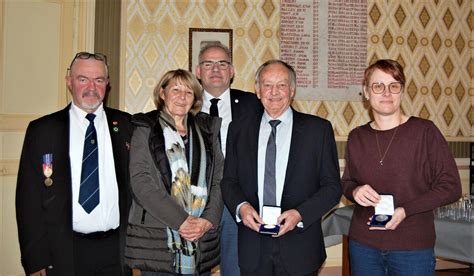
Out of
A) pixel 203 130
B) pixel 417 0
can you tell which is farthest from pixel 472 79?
pixel 203 130

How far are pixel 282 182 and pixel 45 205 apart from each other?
1186mm

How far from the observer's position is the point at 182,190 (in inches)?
88.7

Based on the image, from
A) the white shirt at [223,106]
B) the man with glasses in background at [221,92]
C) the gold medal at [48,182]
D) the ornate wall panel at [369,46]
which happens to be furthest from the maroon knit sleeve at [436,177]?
the ornate wall panel at [369,46]

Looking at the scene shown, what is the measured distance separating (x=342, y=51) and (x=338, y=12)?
400 millimetres

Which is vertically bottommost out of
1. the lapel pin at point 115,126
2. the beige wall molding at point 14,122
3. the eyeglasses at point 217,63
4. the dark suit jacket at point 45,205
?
the dark suit jacket at point 45,205

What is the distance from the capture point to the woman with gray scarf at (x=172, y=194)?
223 centimetres

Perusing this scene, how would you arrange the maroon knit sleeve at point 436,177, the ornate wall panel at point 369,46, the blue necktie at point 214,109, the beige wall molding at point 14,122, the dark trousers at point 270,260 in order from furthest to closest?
the ornate wall panel at point 369,46 < the beige wall molding at point 14,122 < the blue necktie at point 214,109 < the dark trousers at point 270,260 < the maroon knit sleeve at point 436,177

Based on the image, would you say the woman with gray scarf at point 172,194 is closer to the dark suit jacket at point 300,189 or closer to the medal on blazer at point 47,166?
the dark suit jacket at point 300,189

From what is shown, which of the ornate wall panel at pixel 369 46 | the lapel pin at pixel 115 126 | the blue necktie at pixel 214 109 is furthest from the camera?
the ornate wall panel at pixel 369 46

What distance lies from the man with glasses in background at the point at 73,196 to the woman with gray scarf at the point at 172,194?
0.18m

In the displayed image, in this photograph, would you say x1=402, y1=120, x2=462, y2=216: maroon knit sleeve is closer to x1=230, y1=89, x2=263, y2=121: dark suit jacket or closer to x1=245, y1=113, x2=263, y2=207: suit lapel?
x1=245, y1=113, x2=263, y2=207: suit lapel

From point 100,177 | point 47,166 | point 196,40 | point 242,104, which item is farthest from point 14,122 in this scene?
point 242,104

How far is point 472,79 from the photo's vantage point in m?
5.21

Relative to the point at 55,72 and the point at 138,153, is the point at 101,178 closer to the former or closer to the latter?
the point at 138,153
